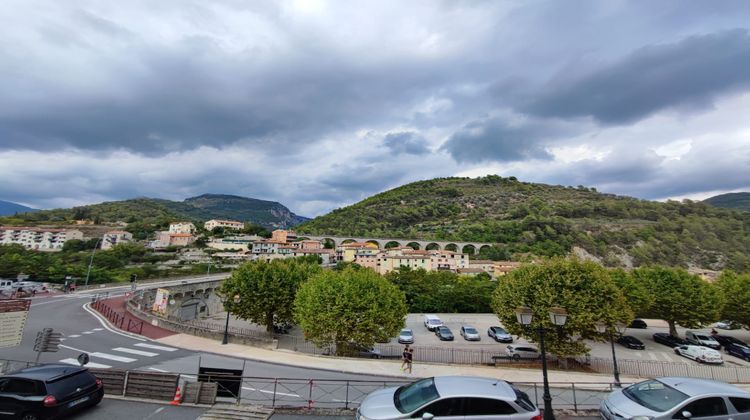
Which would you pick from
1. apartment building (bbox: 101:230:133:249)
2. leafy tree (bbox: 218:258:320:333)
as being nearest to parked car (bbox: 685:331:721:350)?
leafy tree (bbox: 218:258:320:333)

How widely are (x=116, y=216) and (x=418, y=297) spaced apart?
535 feet

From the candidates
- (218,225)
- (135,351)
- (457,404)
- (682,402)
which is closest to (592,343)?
(682,402)

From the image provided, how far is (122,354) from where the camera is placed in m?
17.4

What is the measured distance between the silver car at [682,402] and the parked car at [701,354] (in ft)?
82.1

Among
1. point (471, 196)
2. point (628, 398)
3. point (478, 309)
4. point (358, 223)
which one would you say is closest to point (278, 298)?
point (628, 398)

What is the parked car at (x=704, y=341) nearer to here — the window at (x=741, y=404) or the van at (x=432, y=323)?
the van at (x=432, y=323)

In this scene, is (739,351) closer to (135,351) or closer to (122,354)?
(135,351)

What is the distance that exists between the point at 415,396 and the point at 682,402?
6.02 metres

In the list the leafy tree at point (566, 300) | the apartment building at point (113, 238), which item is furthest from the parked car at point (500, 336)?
the apartment building at point (113, 238)

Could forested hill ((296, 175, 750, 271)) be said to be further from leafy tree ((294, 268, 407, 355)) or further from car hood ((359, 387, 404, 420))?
car hood ((359, 387, 404, 420))

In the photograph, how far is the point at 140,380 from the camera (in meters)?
10.6

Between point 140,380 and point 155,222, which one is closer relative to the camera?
point 140,380

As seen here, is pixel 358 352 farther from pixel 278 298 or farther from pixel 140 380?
pixel 140 380

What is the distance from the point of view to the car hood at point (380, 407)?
6713mm
